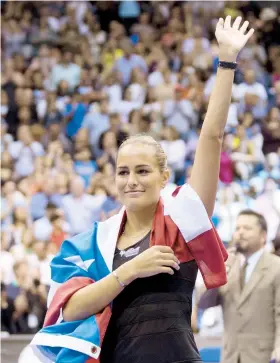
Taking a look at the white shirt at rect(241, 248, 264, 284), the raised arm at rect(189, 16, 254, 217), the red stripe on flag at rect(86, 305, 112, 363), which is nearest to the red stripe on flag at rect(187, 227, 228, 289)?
the raised arm at rect(189, 16, 254, 217)

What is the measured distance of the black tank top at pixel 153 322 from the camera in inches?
120

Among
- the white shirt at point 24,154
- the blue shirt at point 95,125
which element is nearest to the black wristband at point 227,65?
the white shirt at point 24,154

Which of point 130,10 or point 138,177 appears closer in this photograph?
point 138,177

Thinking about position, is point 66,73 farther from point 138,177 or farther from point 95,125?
point 138,177

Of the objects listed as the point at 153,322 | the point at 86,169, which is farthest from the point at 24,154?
the point at 153,322

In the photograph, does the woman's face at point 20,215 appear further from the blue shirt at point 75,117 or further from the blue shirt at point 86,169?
the blue shirt at point 75,117

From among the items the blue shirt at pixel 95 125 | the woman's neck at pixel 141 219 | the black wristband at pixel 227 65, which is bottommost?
the woman's neck at pixel 141 219

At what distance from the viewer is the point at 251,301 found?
5812mm

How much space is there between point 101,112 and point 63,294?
11.0 metres

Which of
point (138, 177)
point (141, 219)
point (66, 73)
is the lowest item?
point (141, 219)

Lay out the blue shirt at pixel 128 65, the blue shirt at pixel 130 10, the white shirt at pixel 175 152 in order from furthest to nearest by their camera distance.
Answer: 1. the blue shirt at pixel 130 10
2. the blue shirt at pixel 128 65
3. the white shirt at pixel 175 152

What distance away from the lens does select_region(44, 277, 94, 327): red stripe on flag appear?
10.3 ft

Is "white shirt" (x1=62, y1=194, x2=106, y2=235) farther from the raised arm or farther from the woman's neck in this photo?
the raised arm

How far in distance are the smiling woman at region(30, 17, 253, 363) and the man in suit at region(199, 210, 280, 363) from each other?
2605 mm
